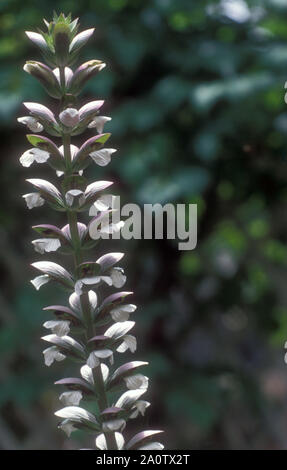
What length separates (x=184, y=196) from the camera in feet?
5.85

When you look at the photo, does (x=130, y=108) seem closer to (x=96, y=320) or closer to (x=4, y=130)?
(x=4, y=130)

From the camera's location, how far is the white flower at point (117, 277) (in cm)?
52

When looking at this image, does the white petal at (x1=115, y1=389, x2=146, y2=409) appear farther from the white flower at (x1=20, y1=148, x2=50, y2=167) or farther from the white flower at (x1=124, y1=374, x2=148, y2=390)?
the white flower at (x1=20, y1=148, x2=50, y2=167)

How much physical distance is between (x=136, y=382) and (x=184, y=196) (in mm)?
1267

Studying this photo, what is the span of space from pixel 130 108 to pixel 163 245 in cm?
66

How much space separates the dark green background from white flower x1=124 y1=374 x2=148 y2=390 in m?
1.15

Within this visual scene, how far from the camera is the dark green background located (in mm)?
1806

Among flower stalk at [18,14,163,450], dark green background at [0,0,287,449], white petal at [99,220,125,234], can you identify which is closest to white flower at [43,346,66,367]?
flower stalk at [18,14,163,450]

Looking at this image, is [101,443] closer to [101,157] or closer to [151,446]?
[151,446]

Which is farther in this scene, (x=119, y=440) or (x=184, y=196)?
(x=184, y=196)

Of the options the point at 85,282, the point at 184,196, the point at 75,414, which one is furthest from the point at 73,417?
the point at 184,196

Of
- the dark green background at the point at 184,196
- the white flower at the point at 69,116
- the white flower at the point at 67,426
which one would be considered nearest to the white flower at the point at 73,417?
the white flower at the point at 67,426

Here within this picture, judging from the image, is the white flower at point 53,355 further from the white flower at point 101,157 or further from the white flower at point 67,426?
the white flower at point 101,157

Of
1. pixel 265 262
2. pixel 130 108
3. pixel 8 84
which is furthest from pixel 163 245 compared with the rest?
pixel 8 84
